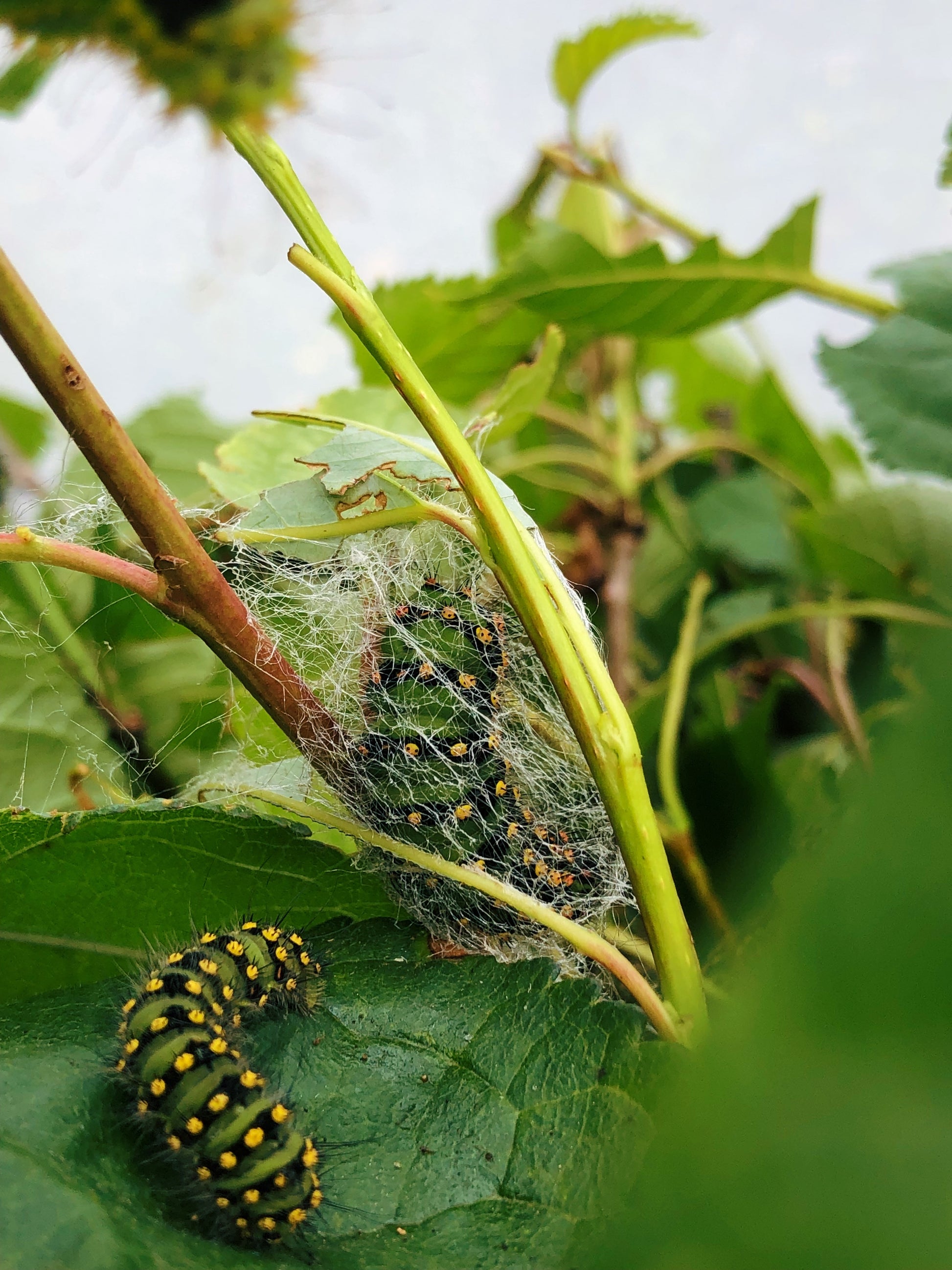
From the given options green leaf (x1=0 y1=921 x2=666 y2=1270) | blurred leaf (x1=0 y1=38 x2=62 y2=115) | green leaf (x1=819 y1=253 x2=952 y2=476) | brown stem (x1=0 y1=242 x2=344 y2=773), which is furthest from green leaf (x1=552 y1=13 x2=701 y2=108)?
green leaf (x1=0 y1=921 x2=666 y2=1270)

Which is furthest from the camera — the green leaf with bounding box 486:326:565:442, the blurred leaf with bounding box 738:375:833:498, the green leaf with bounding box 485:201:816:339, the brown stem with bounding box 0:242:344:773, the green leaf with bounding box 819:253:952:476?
the blurred leaf with bounding box 738:375:833:498

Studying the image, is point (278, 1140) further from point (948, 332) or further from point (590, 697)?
point (948, 332)

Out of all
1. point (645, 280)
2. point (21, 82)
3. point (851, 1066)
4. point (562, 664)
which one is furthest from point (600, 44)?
point (851, 1066)

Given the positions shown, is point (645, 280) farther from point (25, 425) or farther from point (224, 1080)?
point (25, 425)

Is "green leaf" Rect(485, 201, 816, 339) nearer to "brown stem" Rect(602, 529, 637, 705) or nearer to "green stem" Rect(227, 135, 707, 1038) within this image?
"brown stem" Rect(602, 529, 637, 705)

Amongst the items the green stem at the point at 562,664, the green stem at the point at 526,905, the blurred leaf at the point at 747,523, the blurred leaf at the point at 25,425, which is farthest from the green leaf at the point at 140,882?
the blurred leaf at the point at 25,425

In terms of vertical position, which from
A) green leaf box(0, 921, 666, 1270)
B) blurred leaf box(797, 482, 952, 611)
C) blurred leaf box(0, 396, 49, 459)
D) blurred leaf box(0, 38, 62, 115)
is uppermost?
blurred leaf box(0, 396, 49, 459)

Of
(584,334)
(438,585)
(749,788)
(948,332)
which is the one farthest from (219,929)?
(584,334)
